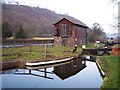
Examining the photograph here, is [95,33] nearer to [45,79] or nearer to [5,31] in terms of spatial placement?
[5,31]

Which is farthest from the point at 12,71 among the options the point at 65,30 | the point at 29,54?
the point at 65,30

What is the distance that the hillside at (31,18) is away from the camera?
97938 mm

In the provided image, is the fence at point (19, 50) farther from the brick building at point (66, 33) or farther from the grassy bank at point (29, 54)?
the brick building at point (66, 33)

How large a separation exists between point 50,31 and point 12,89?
94.2 meters

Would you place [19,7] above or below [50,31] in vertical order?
above

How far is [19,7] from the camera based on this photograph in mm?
136750

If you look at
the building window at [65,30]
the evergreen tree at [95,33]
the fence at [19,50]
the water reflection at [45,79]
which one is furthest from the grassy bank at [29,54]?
the evergreen tree at [95,33]

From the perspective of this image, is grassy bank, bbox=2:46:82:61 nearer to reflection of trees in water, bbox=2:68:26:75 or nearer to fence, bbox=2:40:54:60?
fence, bbox=2:40:54:60

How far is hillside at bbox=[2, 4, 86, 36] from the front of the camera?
9794 cm

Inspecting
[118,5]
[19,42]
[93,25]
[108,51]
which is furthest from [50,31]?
[118,5]

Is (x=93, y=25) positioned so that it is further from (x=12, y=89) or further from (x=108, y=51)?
(x=12, y=89)

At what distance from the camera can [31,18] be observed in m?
124

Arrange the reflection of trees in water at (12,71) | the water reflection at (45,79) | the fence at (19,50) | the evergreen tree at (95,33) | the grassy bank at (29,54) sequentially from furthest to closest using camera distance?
1. the evergreen tree at (95,33)
2. the fence at (19,50)
3. the grassy bank at (29,54)
4. the reflection of trees in water at (12,71)
5. the water reflection at (45,79)

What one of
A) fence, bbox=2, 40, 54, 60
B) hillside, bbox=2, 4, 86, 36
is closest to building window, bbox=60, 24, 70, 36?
fence, bbox=2, 40, 54, 60
